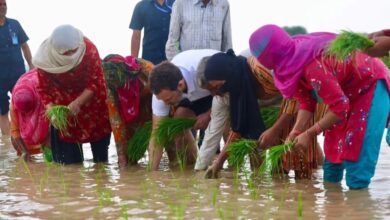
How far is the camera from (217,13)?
25.5 ft

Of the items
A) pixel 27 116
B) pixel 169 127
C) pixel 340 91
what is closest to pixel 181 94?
pixel 169 127

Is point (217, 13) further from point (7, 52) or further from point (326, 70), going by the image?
point (7, 52)

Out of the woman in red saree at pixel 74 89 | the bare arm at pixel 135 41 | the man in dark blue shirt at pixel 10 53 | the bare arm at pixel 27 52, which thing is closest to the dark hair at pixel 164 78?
the woman in red saree at pixel 74 89

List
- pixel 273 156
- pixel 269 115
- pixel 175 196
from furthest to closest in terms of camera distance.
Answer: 1. pixel 269 115
2. pixel 273 156
3. pixel 175 196

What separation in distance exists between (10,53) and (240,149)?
191 inches

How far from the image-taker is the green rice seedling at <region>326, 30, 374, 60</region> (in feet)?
15.9

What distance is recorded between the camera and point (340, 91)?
515cm

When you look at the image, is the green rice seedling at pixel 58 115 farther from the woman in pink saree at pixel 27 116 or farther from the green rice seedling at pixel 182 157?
the green rice seedling at pixel 182 157

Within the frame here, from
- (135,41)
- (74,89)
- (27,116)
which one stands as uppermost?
(135,41)

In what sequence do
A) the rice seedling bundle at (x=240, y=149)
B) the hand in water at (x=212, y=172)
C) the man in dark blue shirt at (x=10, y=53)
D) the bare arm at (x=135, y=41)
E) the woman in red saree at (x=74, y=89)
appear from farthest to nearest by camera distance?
the man in dark blue shirt at (x=10, y=53) → the bare arm at (x=135, y=41) → the woman in red saree at (x=74, y=89) → the hand in water at (x=212, y=172) → the rice seedling bundle at (x=240, y=149)

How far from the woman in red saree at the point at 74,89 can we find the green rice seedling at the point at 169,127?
0.75 metres

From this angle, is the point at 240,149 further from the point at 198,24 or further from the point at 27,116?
the point at 27,116

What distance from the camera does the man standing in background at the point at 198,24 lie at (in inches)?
306

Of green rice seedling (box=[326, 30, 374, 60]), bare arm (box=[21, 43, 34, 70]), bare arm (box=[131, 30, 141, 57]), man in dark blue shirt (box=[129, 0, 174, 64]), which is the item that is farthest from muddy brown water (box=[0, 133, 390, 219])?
bare arm (box=[21, 43, 34, 70])
